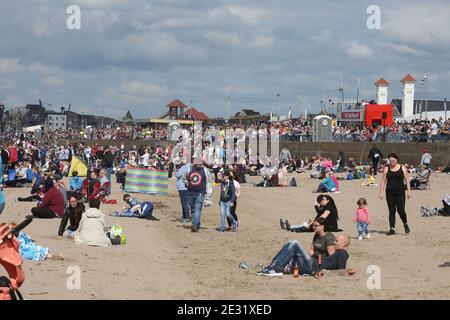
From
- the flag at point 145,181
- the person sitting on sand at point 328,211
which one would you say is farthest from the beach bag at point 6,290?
the flag at point 145,181

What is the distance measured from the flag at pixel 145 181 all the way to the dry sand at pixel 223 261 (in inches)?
214

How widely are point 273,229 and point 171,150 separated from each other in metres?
22.5

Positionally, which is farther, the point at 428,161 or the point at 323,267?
the point at 428,161

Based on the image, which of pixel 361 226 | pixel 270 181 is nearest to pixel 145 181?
pixel 270 181

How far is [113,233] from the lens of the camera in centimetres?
1415

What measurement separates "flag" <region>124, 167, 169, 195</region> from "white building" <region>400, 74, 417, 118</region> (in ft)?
112

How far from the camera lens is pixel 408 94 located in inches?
2261

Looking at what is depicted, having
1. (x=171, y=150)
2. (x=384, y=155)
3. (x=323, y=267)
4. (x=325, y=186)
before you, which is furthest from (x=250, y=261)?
(x=171, y=150)

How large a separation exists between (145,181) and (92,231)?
13517 millimetres

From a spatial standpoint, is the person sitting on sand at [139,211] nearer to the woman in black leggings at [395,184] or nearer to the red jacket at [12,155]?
the woman in black leggings at [395,184]

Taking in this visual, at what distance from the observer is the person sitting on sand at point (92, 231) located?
13570 mm
